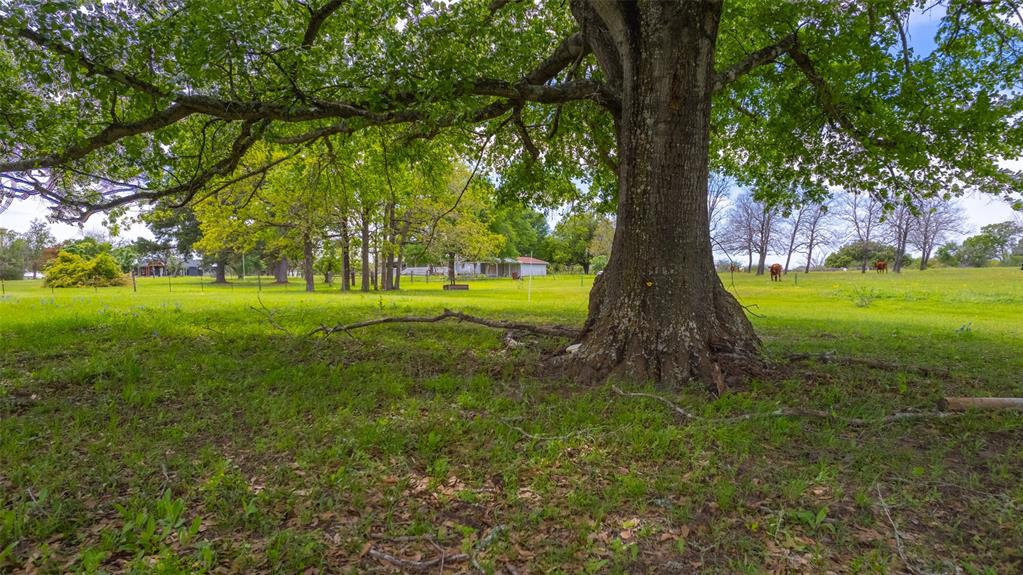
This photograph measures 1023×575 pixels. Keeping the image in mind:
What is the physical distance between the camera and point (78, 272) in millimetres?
33094

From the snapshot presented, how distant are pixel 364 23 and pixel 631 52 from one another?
4.66 meters

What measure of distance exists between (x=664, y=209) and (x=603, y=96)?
Answer: 1.88 m

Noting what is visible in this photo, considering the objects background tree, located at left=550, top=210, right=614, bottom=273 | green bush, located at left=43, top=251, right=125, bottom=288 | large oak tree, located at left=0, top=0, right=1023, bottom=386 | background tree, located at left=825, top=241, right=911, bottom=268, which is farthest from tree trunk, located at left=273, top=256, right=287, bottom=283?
background tree, located at left=825, top=241, right=911, bottom=268

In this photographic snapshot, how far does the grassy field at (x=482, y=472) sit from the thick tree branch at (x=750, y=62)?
3.65 m

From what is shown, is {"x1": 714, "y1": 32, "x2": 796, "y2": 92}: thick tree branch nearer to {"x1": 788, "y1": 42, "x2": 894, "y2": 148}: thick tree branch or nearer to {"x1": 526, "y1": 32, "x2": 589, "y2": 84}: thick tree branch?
{"x1": 788, "y1": 42, "x2": 894, "y2": 148}: thick tree branch

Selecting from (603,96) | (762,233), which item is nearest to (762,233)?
(762,233)

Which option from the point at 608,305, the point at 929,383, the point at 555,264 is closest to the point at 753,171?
the point at 929,383

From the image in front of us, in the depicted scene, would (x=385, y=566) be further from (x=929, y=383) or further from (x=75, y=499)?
(x=929, y=383)

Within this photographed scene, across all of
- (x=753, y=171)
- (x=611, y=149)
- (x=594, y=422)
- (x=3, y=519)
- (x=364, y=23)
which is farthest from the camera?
(x=753, y=171)

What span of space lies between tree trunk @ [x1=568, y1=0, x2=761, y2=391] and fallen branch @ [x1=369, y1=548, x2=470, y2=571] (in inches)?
119

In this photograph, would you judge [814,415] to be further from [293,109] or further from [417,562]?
[293,109]

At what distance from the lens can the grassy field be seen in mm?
2410

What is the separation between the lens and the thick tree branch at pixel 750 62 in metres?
6.01

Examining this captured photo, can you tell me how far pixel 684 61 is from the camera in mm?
5043
